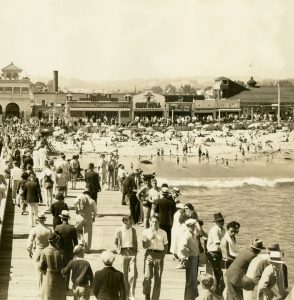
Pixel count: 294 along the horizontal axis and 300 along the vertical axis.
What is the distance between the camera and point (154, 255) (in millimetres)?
9461

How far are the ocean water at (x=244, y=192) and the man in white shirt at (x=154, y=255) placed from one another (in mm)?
5277

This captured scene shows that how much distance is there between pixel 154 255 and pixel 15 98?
8836 cm

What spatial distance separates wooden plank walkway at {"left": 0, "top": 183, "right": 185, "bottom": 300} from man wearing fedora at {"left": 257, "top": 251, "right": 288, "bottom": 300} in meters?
2.64

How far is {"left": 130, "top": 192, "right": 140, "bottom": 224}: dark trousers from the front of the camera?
49.9 feet

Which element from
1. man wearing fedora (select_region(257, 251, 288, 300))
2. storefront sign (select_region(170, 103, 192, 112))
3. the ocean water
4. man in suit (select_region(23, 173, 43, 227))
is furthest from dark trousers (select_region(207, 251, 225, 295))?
storefront sign (select_region(170, 103, 192, 112))

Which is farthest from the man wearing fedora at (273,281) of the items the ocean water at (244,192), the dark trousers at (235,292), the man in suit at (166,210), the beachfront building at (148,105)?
the beachfront building at (148,105)

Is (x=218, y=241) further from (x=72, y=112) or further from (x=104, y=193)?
(x=72, y=112)

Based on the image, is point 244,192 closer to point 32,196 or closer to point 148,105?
point 32,196

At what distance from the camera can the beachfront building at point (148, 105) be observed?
9794cm

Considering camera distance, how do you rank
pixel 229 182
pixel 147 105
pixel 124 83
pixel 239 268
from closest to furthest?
1. pixel 239 268
2. pixel 229 182
3. pixel 147 105
4. pixel 124 83

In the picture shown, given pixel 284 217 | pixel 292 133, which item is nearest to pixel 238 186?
pixel 284 217

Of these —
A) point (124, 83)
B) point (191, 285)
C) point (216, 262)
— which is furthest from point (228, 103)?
point (191, 285)

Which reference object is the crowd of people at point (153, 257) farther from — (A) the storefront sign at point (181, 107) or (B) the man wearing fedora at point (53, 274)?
(A) the storefront sign at point (181, 107)

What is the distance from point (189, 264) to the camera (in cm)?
964
